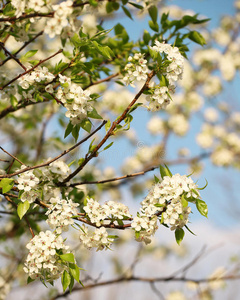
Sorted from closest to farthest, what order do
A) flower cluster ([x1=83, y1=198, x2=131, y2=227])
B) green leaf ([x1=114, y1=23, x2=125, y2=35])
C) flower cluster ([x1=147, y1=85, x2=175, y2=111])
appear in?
1. flower cluster ([x1=83, y1=198, x2=131, y2=227])
2. flower cluster ([x1=147, y1=85, x2=175, y2=111])
3. green leaf ([x1=114, y1=23, x2=125, y2=35])

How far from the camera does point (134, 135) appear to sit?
6977 millimetres

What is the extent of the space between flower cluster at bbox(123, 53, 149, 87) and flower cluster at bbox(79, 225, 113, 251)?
0.70m

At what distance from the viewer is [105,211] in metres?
1.49

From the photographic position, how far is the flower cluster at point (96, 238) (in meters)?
1.48

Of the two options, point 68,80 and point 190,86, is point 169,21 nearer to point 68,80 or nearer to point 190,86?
point 68,80

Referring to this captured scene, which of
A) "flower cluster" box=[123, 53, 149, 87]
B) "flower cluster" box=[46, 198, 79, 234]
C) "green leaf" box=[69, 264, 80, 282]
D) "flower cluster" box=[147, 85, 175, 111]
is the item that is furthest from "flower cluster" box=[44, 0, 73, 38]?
"green leaf" box=[69, 264, 80, 282]

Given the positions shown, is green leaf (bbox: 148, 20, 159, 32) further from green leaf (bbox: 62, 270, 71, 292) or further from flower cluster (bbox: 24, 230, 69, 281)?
green leaf (bbox: 62, 270, 71, 292)

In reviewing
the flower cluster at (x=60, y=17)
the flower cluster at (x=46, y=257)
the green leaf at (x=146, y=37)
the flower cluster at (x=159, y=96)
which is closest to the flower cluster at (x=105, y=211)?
the flower cluster at (x=46, y=257)

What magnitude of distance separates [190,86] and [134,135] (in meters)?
2.41

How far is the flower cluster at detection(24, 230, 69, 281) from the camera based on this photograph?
1378mm

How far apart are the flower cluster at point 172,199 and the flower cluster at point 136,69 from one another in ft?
1.67

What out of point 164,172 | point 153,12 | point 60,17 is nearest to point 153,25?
point 153,12

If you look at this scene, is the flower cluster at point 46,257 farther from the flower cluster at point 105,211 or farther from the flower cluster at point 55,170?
the flower cluster at point 55,170

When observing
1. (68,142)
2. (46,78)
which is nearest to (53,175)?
(46,78)
